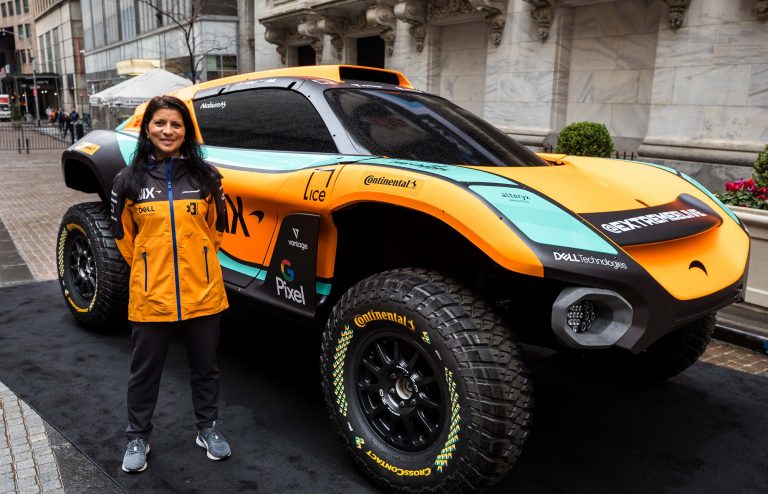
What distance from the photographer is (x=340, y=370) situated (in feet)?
9.93

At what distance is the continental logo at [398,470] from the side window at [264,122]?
5.15 ft

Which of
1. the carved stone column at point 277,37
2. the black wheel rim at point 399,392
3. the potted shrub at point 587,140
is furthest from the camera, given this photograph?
the carved stone column at point 277,37

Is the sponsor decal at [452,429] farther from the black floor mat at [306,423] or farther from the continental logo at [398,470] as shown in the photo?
the black floor mat at [306,423]

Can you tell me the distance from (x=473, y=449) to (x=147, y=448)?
5.45 feet

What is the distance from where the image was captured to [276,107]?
3.89 metres

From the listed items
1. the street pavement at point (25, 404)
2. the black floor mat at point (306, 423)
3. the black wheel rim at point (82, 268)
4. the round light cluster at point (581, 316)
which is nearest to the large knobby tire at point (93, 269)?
the black wheel rim at point (82, 268)

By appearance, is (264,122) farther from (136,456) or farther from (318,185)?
(136,456)

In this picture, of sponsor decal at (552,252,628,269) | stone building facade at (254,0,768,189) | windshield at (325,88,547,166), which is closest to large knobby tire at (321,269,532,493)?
sponsor decal at (552,252,628,269)

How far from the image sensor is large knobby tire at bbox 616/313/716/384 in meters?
3.84

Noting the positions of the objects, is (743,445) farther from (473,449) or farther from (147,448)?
(147,448)

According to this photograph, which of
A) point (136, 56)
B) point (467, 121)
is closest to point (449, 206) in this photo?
point (467, 121)

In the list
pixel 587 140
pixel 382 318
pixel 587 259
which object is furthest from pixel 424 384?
pixel 587 140

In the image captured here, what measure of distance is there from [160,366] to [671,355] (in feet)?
9.93

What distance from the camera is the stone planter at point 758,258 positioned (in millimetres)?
5641
